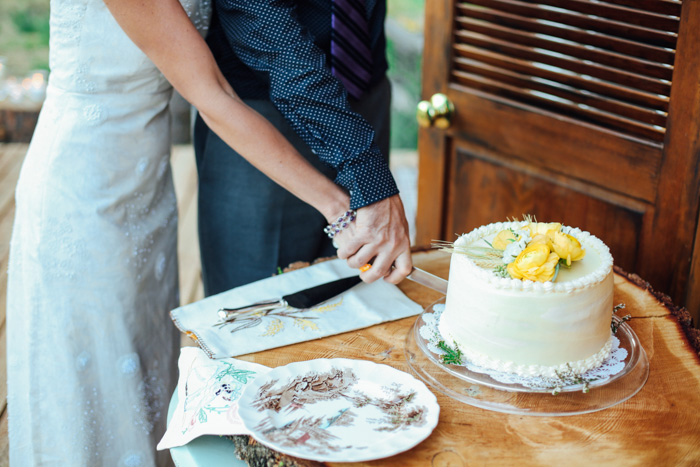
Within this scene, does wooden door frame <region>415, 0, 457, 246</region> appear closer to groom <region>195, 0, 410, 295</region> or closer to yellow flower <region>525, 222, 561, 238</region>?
groom <region>195, 0, 410, 295</region>

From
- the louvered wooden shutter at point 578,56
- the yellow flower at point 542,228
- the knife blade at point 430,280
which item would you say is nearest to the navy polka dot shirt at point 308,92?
the knife blade at point 430,280

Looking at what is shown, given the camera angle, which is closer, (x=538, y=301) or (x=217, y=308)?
(x=538, y=301)

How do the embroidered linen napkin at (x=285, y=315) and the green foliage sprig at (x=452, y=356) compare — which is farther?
the embroidered linen napkin at (x=285, y=315)

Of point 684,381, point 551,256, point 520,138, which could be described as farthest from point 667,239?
point 551,256

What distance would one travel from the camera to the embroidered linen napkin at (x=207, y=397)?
1.01 metres

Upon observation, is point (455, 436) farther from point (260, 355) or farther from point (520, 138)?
point (520, 138)

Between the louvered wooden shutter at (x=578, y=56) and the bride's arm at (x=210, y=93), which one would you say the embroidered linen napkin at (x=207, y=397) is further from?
the louvered wooden shutter at (x=578, y=56)

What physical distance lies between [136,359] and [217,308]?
0.35 meters

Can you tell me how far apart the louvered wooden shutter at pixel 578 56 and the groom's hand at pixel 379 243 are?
0.69 m

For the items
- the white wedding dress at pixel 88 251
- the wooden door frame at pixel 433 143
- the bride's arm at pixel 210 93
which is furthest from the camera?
the wooden door frame at pixel 433 143

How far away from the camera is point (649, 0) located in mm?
1499

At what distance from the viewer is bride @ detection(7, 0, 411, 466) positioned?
128 cm

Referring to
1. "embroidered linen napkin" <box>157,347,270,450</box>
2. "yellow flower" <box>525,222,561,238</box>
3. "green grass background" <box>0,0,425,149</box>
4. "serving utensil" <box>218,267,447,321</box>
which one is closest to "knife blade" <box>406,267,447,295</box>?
"serving utensil" <box>218,267,447,321</box>

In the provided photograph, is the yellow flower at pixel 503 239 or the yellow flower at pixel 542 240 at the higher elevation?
the yellow flower at pixel 542 240
